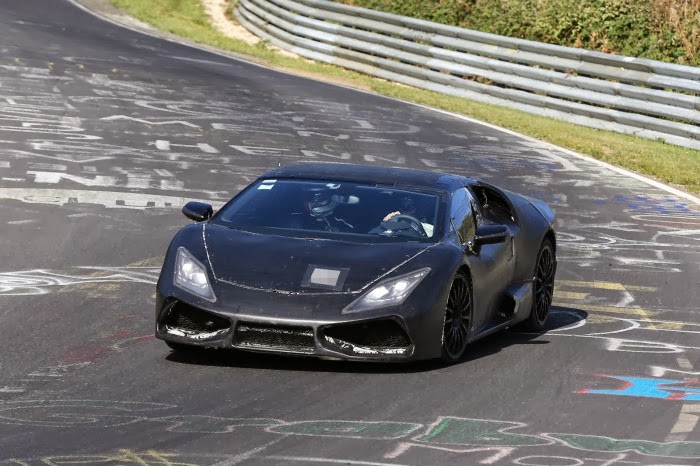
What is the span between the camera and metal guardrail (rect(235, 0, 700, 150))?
2444 cm

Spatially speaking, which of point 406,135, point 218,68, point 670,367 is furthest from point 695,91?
point 670,367

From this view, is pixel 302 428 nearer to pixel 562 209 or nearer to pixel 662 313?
pixel 662 313

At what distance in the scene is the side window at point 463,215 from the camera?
9938mm

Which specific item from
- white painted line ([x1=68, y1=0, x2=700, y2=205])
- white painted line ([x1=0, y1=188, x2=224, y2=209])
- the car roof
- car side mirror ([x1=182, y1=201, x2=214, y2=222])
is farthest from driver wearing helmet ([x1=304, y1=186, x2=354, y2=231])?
white painted line ([x1=68, y1=0, x2=700, y2=205])

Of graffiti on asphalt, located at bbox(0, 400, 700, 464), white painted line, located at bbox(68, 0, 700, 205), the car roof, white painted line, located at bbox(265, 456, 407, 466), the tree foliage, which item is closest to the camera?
white painted line, located at bbox(265, 456, 407, 466)

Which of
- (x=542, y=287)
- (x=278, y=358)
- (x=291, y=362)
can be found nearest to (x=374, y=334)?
(x=291, y=362)

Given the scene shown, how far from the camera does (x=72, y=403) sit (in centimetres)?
766

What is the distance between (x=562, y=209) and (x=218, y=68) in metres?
13.4

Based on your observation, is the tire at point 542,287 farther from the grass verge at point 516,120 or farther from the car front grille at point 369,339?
the grass verge at point 516,120

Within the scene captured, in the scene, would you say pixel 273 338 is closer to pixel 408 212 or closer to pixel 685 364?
pixel 408 212

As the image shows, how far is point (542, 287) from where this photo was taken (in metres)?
11.3

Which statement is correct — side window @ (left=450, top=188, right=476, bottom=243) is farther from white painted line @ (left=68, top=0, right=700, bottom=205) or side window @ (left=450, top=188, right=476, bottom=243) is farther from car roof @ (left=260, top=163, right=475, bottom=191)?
white painted line @ (left=68, top=0, right=700, bottom=205)

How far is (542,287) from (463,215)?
1392 millimetres

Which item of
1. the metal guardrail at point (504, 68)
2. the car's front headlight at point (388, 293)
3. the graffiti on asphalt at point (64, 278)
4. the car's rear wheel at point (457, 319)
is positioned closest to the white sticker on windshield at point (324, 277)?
the car's front headlight at point (388, 293)
